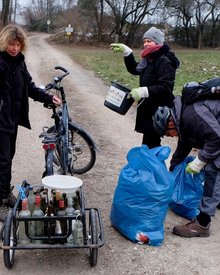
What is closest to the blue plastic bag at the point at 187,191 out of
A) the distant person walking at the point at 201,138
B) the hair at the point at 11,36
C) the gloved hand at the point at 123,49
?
the distant person walking at the point at 201,138

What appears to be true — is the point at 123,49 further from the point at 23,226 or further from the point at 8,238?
the point at 8,238

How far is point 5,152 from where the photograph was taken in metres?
Result: 3.85

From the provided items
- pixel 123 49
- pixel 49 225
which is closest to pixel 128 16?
pixel 123 49

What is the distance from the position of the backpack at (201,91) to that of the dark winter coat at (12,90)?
4.84 feet

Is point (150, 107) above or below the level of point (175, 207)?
above

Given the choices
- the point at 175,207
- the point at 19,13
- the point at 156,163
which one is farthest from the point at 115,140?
the point at 19,13

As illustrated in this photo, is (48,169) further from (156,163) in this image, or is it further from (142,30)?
(142,30)

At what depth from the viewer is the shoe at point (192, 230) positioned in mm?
3777

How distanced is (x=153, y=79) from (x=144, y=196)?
1.32 metres

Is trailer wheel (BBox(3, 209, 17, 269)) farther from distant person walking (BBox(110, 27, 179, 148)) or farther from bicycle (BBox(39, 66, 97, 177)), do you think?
distant person walking (BBox(110, 27, 179, 148))

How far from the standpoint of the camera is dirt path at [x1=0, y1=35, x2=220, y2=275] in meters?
3.27

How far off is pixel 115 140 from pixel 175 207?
2797 millimetres

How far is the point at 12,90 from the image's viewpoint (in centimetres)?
380

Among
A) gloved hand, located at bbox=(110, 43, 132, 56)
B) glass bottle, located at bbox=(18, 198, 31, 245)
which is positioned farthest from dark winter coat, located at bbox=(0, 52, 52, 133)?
gloved hand, located at bbox=(110, 43, 132, 56)
